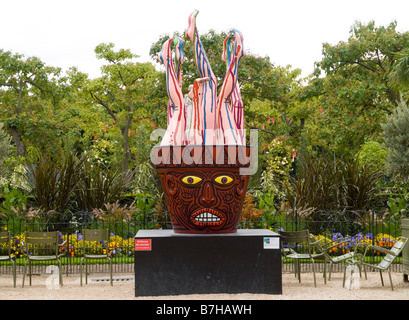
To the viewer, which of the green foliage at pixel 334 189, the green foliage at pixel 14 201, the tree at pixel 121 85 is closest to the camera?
the green foliage at pixel 14 201

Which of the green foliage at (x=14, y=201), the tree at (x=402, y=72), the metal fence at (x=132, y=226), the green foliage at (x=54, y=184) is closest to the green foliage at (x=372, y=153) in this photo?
the metal fence at (x=132, y=226)

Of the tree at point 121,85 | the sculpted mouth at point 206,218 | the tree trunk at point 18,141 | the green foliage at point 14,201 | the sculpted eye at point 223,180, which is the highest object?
the tree at point 121,85

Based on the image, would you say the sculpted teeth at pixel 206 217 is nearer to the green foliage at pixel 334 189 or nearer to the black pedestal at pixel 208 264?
the black pedestal at pixel 208 264

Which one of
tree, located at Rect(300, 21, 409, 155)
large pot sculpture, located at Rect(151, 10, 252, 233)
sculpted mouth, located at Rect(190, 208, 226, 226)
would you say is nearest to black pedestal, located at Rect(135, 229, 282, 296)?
sculpted mouth, located at Rect(190, 208, 226, 226)

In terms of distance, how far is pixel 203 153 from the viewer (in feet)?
30.0

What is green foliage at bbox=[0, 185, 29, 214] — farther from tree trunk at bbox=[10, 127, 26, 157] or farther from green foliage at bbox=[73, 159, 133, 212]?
tree trunk at bbox=[10, 127, 26, 157]

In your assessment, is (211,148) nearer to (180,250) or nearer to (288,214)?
(180,250)

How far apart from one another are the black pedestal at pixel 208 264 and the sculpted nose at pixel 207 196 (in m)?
0.55

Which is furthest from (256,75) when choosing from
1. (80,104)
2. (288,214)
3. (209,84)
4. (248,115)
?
(80,104)

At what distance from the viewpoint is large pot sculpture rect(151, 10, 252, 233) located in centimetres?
917

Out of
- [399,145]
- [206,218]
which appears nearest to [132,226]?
→ [206,218]

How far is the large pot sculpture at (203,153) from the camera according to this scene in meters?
9.17

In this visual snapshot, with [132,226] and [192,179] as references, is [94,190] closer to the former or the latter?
[132,226]

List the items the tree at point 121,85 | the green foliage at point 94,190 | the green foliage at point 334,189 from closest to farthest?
the green foliage at point 334,189, the green foliage at point 94,190, the tree at point 121,85
